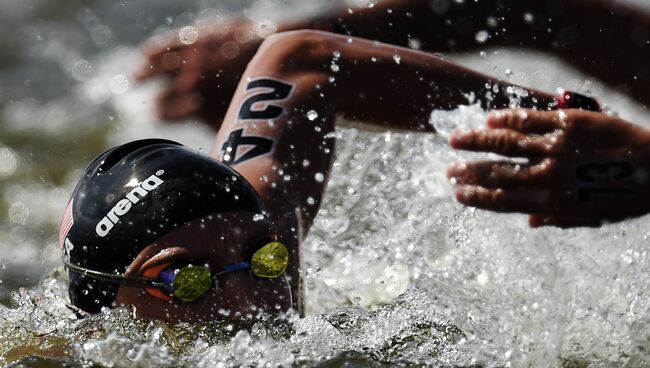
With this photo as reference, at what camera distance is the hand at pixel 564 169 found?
2.34m

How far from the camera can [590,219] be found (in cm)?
238

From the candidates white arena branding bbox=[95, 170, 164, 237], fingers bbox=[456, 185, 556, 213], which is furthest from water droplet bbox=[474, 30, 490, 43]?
white arena branding bbox=[95, 170, 164, 237]

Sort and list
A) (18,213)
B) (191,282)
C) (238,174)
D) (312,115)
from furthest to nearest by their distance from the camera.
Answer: (18,213) → (312,115) → (238,174) → (191,282)

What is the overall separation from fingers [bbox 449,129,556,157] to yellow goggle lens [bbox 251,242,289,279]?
537 mm

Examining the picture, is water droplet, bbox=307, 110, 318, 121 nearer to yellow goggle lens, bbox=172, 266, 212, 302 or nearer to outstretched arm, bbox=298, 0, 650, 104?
outstretched arm, bbox=298, 0, 650, 104

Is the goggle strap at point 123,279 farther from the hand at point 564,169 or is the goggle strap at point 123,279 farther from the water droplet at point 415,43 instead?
the water droplet at point 415,43

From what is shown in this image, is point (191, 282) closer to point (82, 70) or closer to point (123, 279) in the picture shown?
point (123, 279)

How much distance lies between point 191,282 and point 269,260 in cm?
21

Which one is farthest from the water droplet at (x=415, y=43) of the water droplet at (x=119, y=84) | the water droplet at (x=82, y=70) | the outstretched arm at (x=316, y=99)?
the water droplet at (x=82, y=70)

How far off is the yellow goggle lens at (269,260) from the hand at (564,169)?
492 mm

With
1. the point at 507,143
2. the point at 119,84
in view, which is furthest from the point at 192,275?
the point at 119,84

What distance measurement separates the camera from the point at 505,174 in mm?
Result: 2367

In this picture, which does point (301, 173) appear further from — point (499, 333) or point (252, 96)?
point (499, 333)

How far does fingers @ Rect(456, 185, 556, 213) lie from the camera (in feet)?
7.70
